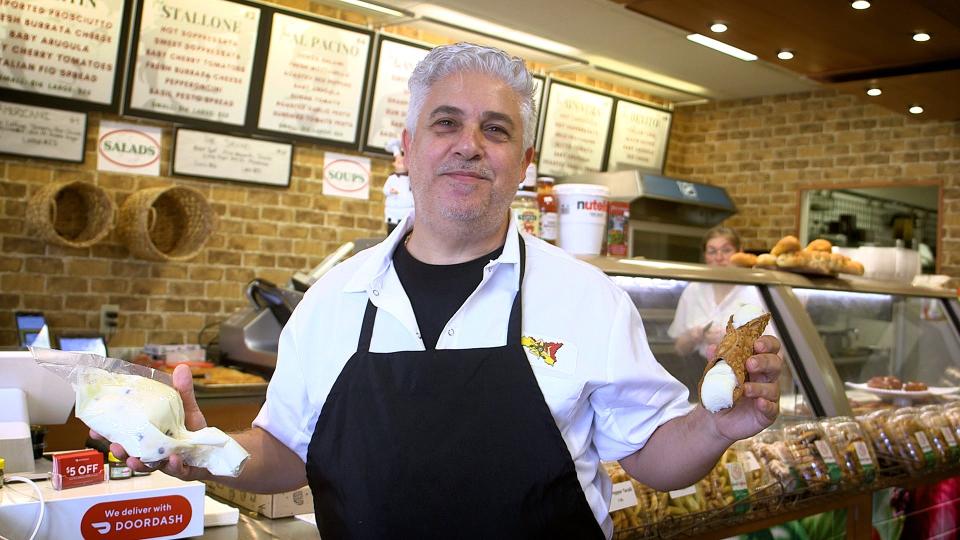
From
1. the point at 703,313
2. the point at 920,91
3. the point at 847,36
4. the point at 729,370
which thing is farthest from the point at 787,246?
the point at 920,91

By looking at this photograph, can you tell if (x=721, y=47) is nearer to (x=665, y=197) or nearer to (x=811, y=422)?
(x=665, y=197)

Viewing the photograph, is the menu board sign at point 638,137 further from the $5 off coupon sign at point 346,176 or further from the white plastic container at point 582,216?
the white plastic container at point 582,216

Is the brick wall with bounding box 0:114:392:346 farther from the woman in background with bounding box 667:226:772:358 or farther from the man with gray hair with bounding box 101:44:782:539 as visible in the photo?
the man with gray hair with bounding box 101:44:782:539

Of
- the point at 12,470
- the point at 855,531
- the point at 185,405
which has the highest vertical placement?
the point at 185,405

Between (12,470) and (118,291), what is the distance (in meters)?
2.81

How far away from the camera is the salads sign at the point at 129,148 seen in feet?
14.3

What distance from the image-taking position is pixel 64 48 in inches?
165

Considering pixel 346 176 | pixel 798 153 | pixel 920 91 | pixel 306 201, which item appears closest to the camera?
pixel 920 91

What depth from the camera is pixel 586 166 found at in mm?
6527

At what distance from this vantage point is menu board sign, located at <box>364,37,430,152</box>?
528 centimetres

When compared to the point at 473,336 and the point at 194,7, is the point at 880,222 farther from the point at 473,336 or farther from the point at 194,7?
the point at 473,336

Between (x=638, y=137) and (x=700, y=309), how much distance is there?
4.08 metres

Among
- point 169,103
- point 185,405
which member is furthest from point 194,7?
point 185,405

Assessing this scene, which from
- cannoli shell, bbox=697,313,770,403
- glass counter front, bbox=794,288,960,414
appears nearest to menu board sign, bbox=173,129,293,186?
glass counter front, bbox=794,288,960,414
